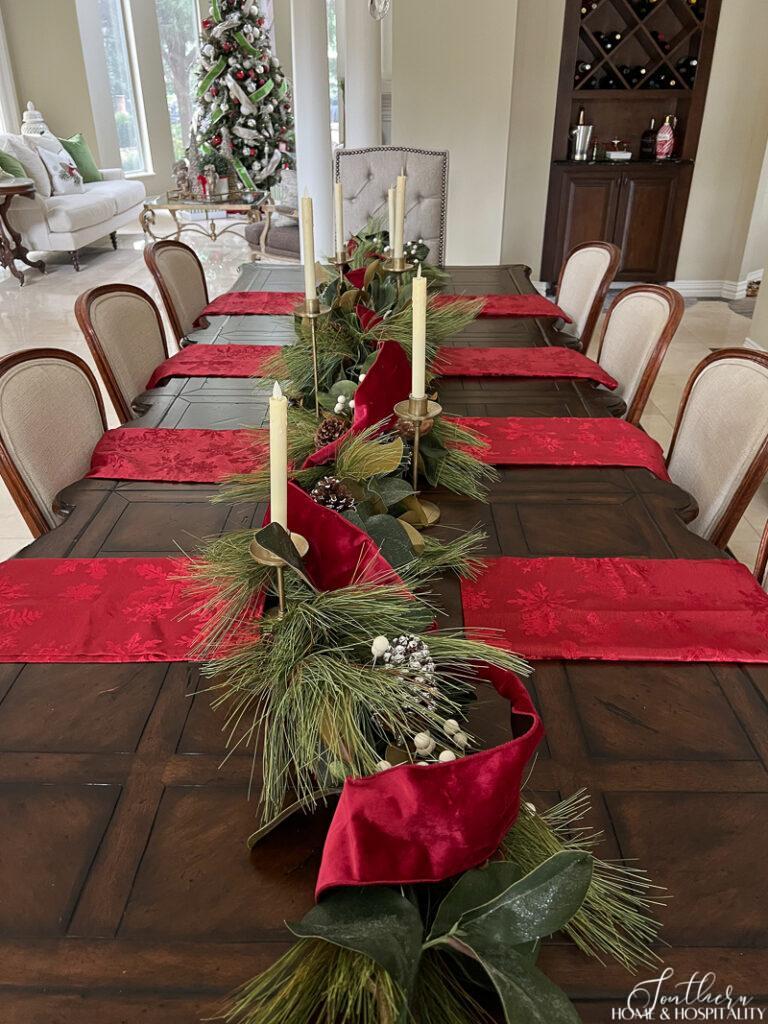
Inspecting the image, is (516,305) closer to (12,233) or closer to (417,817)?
(417,817)

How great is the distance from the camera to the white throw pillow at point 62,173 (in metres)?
6.73

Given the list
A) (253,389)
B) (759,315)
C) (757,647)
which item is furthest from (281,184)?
(757,647)

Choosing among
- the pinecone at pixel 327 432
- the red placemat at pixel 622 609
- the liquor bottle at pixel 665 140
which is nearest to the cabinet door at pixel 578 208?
the liquor bottle at pixel 665 140

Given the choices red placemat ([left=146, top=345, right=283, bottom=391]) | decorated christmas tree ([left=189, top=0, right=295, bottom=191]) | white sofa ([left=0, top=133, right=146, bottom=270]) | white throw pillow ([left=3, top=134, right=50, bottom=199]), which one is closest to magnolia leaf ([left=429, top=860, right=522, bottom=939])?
red placemat ([left=146, top=345, right=283, bottom=391])

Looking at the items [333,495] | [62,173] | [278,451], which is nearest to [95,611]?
[333,495]

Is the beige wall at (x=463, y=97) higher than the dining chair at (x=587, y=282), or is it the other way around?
the beige wall at (x=463, y=97)

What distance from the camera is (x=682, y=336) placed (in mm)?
4918

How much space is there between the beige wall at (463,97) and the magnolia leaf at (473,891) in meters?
5.05

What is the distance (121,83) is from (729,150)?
647 centimetres

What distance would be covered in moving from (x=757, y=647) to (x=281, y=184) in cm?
795

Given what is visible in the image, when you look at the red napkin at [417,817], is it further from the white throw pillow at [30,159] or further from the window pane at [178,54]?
the window pane at [178,54]

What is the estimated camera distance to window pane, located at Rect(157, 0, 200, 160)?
29.3ft

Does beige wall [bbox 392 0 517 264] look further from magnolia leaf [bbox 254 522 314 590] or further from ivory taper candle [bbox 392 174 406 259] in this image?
magnolia leaf [bbox 254 522 314 590]

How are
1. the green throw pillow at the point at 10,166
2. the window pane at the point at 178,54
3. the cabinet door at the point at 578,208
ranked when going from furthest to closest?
the window pane at the point at 178,54
the green throw pillow at the point at 10,166
the cabinet door at the point at 578,208
